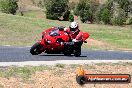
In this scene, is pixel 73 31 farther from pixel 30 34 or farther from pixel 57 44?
pixel 30 34

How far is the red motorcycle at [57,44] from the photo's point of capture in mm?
18312

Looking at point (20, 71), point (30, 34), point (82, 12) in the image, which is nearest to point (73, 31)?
point (20, 71)

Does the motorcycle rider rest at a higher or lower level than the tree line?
higher

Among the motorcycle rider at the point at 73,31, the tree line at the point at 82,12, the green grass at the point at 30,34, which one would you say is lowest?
the tree line at the point at 82,12

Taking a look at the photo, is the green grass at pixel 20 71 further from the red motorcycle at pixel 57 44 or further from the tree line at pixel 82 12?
the tree line at pixel 82 12

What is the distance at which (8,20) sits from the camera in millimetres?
51125

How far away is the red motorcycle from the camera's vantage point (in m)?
18.3

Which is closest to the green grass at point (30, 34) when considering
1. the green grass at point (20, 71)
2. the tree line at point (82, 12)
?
the green grass at point (20, 71)

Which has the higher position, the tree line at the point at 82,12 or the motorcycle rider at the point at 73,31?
the motorcycle rider at the point at 73,31

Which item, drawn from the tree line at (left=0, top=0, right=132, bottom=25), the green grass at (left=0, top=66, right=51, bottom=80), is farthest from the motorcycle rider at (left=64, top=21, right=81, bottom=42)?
the tree line at (left=0, top=0, right=132, bottom=25)

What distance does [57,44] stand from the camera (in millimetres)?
18469

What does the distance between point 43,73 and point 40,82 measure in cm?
87

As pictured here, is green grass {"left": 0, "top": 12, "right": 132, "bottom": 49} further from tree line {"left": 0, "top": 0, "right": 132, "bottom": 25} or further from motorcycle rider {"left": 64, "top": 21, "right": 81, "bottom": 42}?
tree line {"left": 0, "top": 0, "right": 132, "bottom": 25}

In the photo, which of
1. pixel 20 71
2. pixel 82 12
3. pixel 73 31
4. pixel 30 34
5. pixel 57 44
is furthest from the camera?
pixel 82 12
